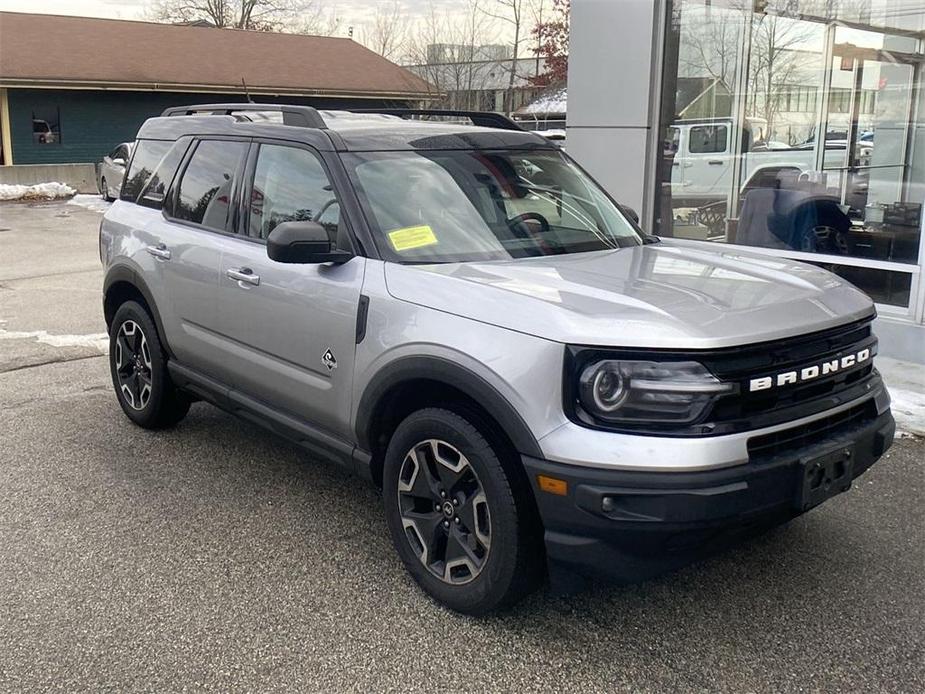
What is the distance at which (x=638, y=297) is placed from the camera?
10.5 ft

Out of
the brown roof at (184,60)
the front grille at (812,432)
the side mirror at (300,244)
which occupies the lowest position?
the front grille at (812,432)

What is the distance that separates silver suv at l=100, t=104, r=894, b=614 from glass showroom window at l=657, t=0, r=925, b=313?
388cm

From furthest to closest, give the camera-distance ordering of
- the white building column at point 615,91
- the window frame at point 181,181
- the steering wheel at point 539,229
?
the white building column at point 615,91
the window frame at point 181,181
the steering wheel at point 539,229

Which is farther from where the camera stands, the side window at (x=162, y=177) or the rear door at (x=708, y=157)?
the rear door at (x=708, y=157)

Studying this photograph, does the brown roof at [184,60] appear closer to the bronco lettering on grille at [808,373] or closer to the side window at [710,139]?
the side window at [710,139]

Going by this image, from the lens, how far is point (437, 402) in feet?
11.4

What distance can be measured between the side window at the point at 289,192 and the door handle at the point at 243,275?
0.20m

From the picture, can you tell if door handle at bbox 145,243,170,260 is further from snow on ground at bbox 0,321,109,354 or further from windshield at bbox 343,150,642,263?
snow on ground at bbox 0,321,109,354

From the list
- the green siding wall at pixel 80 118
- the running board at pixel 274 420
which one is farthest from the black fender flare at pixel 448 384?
the green siding wall at pixel 80 118

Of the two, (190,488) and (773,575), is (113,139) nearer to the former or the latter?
(190,488)

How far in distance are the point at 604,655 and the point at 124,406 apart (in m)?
3.72

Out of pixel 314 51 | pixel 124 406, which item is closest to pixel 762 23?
pixel 124 406

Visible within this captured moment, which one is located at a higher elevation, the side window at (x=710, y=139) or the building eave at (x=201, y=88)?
the building eave at (x=201, y=88)

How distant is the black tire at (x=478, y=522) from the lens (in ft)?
10.2
